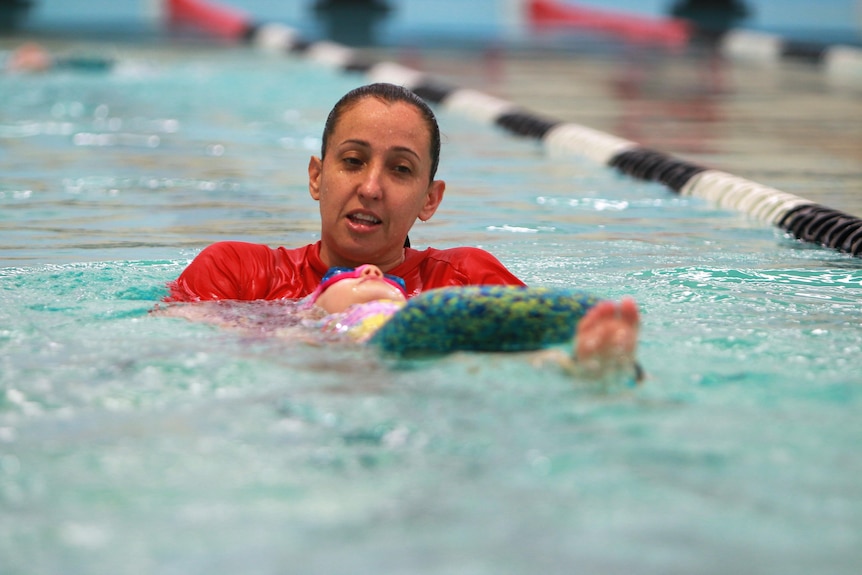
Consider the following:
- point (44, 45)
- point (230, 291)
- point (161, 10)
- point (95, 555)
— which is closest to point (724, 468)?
point (95, 555)

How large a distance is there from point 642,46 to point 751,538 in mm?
15035

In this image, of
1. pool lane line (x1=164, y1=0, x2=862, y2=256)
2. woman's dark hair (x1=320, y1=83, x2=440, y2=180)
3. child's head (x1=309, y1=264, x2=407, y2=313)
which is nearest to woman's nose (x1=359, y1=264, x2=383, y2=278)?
child's head (x1=309, y1=264, x2=407, y2=313)

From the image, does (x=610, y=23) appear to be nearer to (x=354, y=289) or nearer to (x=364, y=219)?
(x=364, y=219)

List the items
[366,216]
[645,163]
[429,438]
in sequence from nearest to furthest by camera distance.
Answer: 1. [429,438]
2. [366,216]
3. [645,163]

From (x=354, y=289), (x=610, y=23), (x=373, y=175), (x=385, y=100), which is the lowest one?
(x=354, y=289)

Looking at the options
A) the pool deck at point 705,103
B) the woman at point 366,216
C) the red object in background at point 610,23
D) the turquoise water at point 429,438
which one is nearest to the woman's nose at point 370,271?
the woman at point 366,216

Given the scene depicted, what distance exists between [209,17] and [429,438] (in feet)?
58.5

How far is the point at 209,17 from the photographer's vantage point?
63.4 ft

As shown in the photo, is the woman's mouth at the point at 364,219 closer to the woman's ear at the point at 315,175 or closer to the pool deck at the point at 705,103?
the woman's ear at the point at 315,175

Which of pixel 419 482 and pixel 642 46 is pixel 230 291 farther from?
pixel 642 46

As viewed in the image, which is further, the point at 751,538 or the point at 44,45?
the point at 44,45

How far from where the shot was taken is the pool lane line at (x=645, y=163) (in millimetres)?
4977

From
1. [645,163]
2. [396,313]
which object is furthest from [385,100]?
[645,163]

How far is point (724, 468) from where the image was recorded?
2.16 meters
